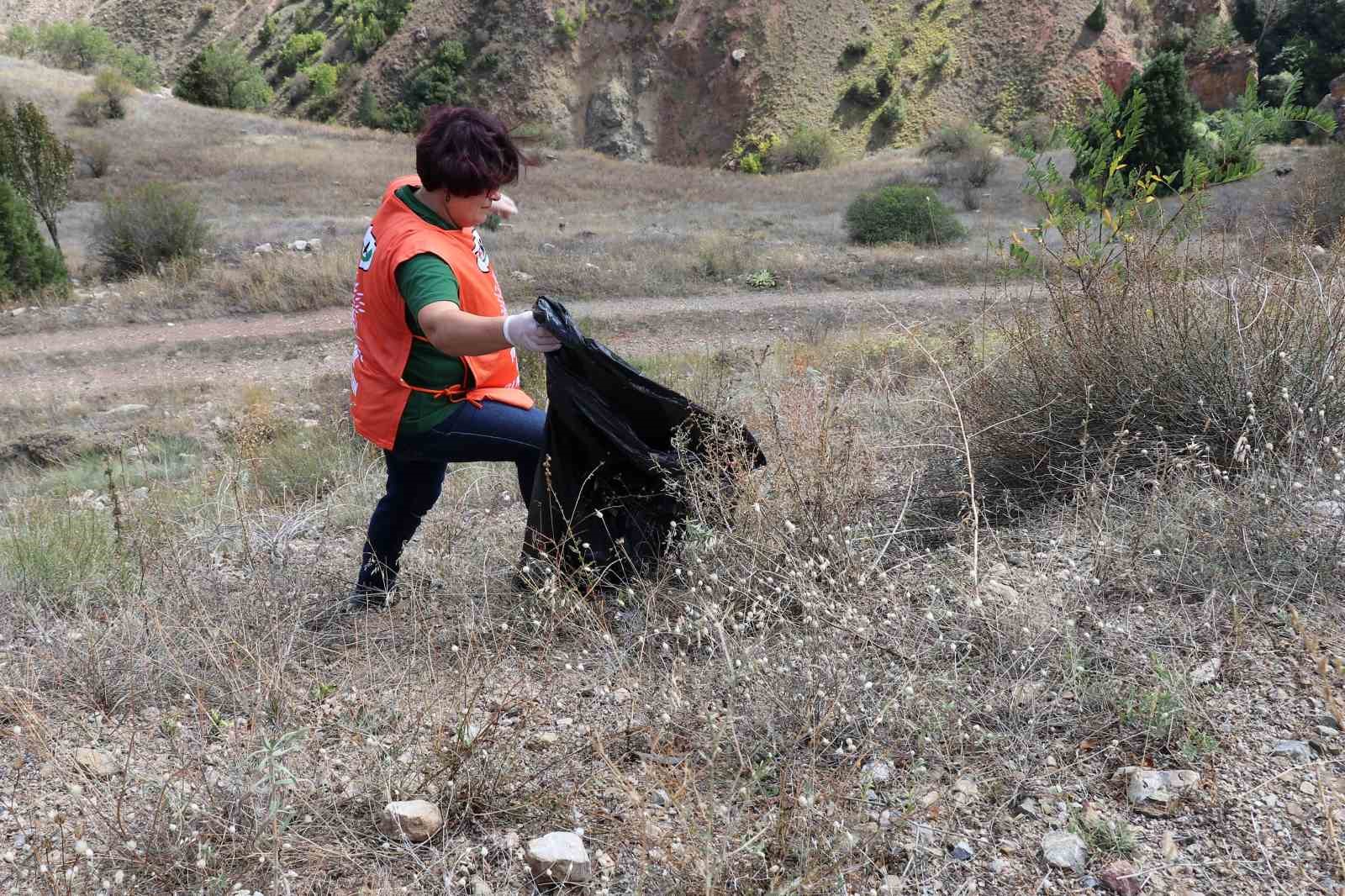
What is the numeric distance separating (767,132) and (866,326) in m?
26.7

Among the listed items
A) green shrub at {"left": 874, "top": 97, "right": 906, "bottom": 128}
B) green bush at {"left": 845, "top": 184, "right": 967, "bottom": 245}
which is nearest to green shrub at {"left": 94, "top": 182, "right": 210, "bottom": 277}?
green bush at {"left": 845, "top": 184, "right": 967, "bottom": 245}

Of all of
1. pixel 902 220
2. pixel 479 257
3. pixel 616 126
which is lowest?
pixel 902 220

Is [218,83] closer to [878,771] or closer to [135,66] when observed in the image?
[135,66]

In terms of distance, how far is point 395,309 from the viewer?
260 cm

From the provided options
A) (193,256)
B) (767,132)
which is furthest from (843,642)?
(767,132)

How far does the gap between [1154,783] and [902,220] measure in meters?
14.3

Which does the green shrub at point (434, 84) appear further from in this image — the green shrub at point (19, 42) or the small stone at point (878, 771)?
the small stone at point (878, 771)

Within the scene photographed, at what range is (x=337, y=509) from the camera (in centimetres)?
394

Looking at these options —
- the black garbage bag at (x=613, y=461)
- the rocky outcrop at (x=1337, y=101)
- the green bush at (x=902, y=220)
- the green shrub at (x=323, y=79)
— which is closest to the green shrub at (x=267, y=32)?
the green shrub at (x=323, y=79)

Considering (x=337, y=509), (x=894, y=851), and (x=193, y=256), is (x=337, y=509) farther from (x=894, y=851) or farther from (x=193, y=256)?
(x=193, y=256)

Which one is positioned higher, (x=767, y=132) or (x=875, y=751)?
(x=767, y=132)

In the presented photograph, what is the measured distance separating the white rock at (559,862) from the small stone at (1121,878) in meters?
0.91

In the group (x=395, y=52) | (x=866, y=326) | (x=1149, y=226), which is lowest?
(x=866, y=326)

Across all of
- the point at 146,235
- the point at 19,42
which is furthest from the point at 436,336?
the point at 19,42
